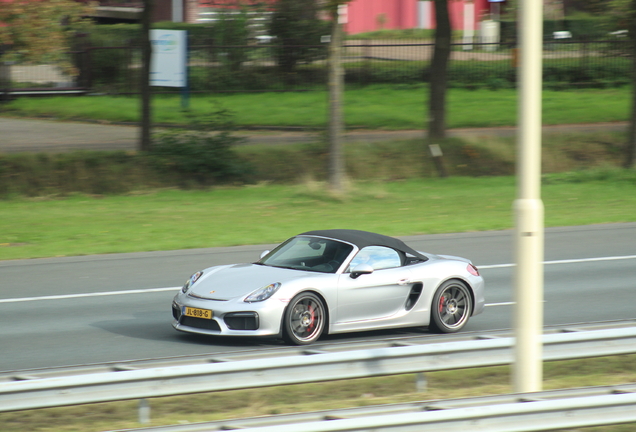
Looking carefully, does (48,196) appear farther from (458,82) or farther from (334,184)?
(458,82)

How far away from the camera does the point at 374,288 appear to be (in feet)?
31.3

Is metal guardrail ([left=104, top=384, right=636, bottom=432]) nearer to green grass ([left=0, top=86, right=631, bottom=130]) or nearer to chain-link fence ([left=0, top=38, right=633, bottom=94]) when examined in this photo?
green grass ([left=0, top=86, right=631, bottom=130])

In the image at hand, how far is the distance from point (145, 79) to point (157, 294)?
13.8 metres

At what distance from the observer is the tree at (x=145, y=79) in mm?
24141

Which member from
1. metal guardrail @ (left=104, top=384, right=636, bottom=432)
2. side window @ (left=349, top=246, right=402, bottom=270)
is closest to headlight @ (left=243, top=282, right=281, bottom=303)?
side window @ (left=349, top=246, right=402, bottom=270)

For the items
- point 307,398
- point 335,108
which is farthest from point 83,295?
point 335,108

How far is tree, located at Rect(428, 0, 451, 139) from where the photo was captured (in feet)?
86.9

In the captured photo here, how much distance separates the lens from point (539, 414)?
5469mm

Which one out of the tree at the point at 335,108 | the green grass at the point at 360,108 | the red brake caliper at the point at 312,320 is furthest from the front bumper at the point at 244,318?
the green grass at the point at 360,108

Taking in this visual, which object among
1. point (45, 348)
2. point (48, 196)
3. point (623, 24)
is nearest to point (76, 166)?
point (48, 196)

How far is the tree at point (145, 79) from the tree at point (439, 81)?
8676mm

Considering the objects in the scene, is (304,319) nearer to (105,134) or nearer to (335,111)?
(335,111)

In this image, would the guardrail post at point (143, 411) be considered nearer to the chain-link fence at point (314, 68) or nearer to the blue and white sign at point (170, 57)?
the blue and white sign at point (170, 57)

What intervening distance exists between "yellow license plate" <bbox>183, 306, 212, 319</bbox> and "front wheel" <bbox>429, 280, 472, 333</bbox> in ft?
8.70
